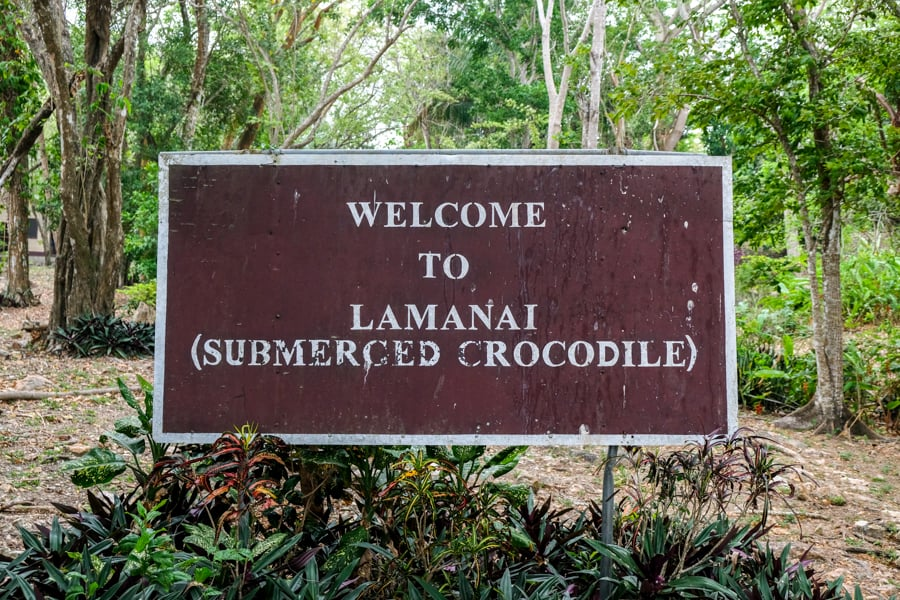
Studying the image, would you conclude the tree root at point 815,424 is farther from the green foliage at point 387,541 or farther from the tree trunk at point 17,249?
the tree trunk at point 17,249

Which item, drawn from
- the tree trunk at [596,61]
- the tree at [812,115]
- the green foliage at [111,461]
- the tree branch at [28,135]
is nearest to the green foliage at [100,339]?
the tree branch at [28,135]

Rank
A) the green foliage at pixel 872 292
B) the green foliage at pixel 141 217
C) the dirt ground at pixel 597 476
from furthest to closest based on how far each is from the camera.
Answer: the green foliage at pixel 141 217, the green foliage at pixel 872 292, the dirt ground at pixel 597 476

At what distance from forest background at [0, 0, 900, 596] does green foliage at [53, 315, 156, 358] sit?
414 mm

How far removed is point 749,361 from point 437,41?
22.6 metres

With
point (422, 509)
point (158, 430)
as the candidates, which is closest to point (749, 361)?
point (422, 509)

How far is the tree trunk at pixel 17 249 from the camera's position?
17797 millimetres

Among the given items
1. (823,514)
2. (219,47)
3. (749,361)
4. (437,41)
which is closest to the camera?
(823,514)

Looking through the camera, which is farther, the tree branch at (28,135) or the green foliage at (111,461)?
the tree branch at (28,135)

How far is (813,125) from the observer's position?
24.1ft

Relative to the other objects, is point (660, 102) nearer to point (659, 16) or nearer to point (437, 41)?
point (659, 16)

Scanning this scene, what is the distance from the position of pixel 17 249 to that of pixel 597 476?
17.1 meters

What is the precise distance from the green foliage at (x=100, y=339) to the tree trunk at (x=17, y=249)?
783 cm

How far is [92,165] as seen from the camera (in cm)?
1117

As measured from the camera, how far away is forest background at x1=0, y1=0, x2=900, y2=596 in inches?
296
